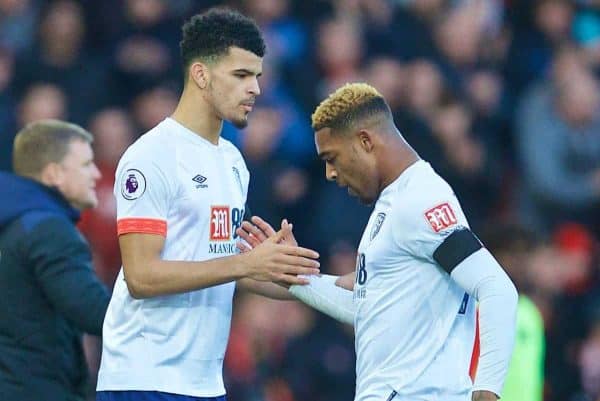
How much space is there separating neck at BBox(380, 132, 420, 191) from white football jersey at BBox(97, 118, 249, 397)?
71 centimetres

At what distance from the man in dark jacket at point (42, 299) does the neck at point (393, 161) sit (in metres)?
1.45

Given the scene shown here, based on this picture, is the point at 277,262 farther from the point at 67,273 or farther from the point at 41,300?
the point at 41,300

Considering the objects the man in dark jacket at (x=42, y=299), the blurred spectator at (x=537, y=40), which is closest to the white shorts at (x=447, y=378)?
the man in dark jacket at (x=42, y=299)

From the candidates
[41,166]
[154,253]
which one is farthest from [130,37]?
[154,253]

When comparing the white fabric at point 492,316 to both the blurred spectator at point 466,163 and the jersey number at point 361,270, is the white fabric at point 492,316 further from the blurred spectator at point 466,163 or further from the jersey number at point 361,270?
the blurred spectator at point 466,163

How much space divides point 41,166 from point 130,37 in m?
4.60

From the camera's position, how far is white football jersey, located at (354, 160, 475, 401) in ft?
18.6

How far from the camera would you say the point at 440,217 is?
5621mm

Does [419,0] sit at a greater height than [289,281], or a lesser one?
greater

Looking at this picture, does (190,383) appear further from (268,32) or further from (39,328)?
(268,32)

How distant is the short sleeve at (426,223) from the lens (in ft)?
18.4

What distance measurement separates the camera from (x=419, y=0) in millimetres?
12164

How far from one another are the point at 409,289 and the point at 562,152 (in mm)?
6080

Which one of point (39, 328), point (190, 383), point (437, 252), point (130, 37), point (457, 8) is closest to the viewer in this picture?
point (437, 252)
